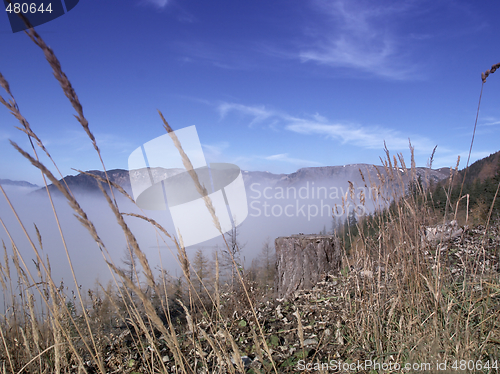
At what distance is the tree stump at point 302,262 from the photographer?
4023 millimetres

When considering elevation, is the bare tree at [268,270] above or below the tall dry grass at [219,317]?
below

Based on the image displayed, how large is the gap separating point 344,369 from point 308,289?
2.31 m

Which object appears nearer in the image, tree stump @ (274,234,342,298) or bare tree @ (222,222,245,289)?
bare tree @ (222,222,245,289)

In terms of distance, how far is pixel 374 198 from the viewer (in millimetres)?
2627

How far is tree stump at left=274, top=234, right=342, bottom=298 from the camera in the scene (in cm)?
402

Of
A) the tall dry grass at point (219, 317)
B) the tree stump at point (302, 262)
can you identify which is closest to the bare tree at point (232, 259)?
the tall dry grass at point (219, 317)

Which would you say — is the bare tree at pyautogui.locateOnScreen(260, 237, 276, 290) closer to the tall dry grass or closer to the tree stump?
the tree stump

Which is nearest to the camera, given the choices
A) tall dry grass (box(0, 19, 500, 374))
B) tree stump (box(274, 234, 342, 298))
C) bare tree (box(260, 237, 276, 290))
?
tall dry grass (box(0, 19, 500, 374))

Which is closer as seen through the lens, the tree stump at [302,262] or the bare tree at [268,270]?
the tree stump at [302,262]

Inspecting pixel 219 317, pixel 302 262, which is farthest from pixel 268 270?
pixel 219 317

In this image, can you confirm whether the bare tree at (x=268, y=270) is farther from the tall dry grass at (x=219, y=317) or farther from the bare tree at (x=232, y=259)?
the tall dry grass at (x=219, y=317)

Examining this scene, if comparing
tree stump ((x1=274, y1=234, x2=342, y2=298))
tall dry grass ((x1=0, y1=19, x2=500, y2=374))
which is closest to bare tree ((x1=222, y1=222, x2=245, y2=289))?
tall dry grass ((x1=0, y1=19, x2=500, y2=374))

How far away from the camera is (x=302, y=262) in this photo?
4039 mm

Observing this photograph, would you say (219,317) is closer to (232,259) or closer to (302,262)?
(232,259)
